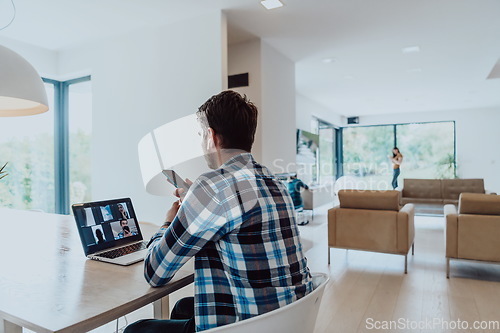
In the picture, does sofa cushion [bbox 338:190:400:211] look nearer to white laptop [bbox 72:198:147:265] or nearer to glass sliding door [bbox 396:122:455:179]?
white laptop [bbox 72:198:147:265]

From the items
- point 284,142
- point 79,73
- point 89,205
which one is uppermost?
point 79,73

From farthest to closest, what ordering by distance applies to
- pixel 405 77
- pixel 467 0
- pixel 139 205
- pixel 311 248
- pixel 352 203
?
pixel 405 77, pixel 311 248, pixel 139 205, pixel 352 203, pixel 467 0

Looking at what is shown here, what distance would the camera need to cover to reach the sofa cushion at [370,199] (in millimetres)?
3375

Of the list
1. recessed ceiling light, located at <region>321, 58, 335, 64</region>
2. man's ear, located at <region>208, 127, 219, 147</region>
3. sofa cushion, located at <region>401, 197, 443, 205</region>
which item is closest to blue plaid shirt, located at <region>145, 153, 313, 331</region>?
man's ear, located at <region>208, 127, 219, 147</region>

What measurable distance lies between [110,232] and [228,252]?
27.4 inches

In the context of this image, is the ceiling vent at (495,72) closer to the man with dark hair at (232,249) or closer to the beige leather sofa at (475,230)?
the beige leather sofa at (475,230)

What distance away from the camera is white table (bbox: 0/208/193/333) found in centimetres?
80

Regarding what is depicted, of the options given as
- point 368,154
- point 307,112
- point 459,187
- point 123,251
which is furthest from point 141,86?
point 368,154

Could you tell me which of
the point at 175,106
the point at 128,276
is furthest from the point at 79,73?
the point at 128,276

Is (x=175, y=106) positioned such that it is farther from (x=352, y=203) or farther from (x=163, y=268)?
(x=163, y=268)

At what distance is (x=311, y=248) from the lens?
14.0 feet

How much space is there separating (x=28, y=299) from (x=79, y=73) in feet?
14.9

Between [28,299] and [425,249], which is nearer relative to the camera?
[28,299]

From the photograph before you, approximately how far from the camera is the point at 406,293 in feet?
9.09
